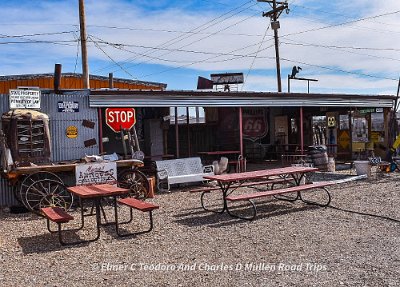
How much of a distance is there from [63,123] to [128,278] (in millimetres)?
5706

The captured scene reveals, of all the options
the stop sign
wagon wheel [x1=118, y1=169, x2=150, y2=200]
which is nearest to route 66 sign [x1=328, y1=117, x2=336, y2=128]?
the stop sign

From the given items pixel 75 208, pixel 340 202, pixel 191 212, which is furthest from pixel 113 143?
pixel 340 202

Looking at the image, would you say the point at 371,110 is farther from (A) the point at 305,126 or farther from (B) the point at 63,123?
(B) the point at 63,123

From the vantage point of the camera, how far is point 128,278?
15.1 feet

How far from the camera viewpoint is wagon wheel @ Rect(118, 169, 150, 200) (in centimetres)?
955

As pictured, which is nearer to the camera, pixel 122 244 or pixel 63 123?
pixel 122 244

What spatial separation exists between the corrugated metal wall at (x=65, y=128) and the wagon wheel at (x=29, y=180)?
0.60 meters

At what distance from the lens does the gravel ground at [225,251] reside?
4527 millimetres

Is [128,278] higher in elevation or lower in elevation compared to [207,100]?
lower

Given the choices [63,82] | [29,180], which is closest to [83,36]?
[63,82]

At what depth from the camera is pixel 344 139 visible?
681 inches

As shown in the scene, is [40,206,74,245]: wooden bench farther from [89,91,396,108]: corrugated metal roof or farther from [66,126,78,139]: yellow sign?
[89,91,396,108]: corrugated metal roof

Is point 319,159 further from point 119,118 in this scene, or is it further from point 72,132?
point 72,132

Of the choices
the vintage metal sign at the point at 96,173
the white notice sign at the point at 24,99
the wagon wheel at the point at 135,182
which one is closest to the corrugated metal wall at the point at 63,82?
the white notice sign at the point at 24,99
